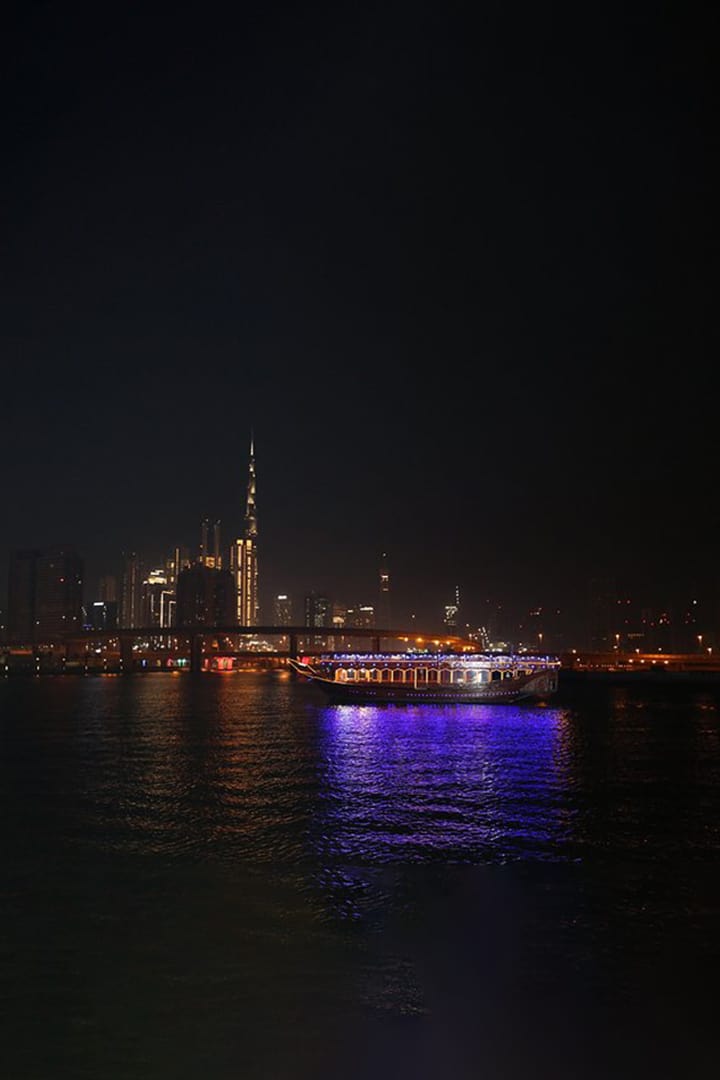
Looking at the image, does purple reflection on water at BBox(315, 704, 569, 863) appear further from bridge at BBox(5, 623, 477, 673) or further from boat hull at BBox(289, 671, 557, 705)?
bridge at BBox(5, 623, 477, 673)

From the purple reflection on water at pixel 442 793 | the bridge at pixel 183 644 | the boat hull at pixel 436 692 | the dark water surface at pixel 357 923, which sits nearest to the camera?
the dark water surface at pixel 357 923

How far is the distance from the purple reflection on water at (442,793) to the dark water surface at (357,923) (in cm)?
15

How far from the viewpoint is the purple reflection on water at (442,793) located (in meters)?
18.8

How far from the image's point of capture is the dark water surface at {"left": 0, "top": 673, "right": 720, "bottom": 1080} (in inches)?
364

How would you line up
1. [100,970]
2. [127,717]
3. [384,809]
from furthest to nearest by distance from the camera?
1. [127,717]
2. [384,809]
3. [100,970]

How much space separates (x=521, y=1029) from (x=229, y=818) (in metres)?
13.8

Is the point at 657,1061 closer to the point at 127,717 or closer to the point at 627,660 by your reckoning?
the point at 127,717

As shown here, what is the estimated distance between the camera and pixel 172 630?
465ft

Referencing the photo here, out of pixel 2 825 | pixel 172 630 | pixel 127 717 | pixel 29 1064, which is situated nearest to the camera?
pixel 29 1064

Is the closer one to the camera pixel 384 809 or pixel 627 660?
pixel 384 809

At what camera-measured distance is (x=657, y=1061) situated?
29.4 feet

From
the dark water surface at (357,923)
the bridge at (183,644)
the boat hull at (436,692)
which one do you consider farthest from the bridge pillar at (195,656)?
the dark water surface at (357,923)

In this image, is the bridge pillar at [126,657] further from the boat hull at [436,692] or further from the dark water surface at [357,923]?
the dark water surface at [357,923]

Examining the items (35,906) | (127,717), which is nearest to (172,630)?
(127,717)
